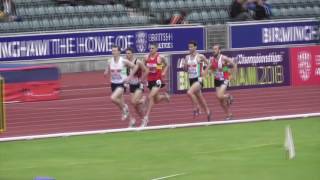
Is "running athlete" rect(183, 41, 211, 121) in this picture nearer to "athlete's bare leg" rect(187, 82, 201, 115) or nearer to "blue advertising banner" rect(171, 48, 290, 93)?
"athlete's bare leg" rect(187, 82, 201, 115)

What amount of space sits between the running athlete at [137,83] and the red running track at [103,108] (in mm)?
635

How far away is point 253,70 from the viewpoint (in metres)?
29.3

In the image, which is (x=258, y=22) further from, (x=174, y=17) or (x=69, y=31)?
(x=69, y=31)

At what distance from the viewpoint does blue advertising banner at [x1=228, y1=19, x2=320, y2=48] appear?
110 feet

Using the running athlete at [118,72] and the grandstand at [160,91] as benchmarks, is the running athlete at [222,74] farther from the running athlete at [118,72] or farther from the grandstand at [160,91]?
the running athlete at [118,72]

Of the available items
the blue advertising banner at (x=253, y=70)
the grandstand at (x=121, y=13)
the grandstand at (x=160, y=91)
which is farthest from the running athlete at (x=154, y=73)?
→ the grandstand at (x=121, y=13)

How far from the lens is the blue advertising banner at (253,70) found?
28.4 meters

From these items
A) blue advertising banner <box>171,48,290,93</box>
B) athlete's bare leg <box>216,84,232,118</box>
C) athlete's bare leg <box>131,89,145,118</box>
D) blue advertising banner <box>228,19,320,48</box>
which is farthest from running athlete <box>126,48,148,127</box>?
blue advertising banner <box>228,19,320,48</box>

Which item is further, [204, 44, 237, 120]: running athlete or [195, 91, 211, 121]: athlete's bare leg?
[204, 44, 237, 120]: running athlete

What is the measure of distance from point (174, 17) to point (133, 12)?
2.11m

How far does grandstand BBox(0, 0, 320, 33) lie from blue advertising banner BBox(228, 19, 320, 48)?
2.31 metres

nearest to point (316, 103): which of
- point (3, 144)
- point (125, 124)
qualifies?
point (125, 124)

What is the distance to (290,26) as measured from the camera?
34594 millimetres

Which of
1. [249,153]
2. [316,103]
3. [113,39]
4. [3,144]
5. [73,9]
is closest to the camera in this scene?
[249,153]
